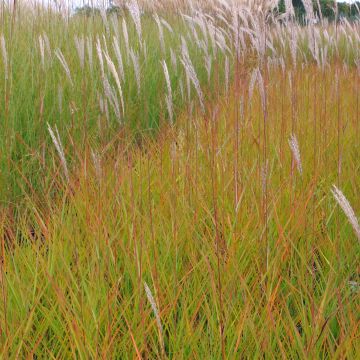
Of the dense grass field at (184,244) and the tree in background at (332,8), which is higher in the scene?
the tree in background at (332,8)

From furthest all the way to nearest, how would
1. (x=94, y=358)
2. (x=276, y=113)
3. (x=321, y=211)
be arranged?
1. (x=276, y=113)
2. (x=321, y=211)
3. (x=94, y=358)

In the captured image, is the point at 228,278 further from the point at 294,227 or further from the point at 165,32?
the point at 165,32

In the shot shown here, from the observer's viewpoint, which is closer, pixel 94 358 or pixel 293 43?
pixel 94 358

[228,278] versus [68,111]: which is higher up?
[68,111]

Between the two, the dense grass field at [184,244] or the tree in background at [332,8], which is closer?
the dense grass field at [184,244]

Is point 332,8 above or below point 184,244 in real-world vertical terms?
above

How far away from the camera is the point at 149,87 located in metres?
3.63

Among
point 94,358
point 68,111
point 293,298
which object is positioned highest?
point 68,111

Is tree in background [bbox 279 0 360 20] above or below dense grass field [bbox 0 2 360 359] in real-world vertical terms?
above

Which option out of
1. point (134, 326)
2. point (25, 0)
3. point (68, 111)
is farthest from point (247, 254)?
point (25, 0)

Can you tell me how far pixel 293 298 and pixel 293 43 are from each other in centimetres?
100

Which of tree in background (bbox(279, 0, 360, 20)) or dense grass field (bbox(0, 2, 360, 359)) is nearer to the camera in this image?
dense grass field (bbox(0, 2, 360, 359))

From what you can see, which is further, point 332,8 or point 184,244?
point 332,8

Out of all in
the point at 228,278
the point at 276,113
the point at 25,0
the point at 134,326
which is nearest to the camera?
the point at 134,326
